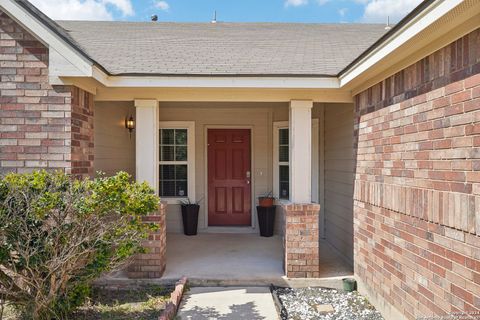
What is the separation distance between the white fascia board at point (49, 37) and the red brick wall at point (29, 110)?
203mm

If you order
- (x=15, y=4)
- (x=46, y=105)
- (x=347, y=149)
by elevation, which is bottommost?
(x=347, y=149)

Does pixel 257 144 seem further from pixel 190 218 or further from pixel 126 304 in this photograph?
pixel 126 304

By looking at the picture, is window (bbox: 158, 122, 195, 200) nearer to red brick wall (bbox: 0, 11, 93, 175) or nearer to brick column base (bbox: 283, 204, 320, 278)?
brick column base (bbox: 283, 204, 320, 278)

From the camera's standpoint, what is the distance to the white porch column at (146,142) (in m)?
4.97

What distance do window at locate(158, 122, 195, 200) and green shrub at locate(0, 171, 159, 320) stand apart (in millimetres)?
3845

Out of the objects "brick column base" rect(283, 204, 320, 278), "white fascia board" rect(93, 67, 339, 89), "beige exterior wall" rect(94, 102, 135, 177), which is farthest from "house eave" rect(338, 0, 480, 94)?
"beige exterior wall" rect(94, 102, 135, 177)

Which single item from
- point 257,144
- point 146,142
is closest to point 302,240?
point 146,142

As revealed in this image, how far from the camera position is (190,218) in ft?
24.5

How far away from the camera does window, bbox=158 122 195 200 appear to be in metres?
7.70

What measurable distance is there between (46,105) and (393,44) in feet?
12.0

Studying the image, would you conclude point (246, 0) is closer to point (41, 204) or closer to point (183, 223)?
point (183, 223)

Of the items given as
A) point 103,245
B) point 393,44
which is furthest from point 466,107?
point 103,245

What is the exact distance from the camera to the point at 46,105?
428 cm

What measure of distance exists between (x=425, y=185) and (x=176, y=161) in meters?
5.38
